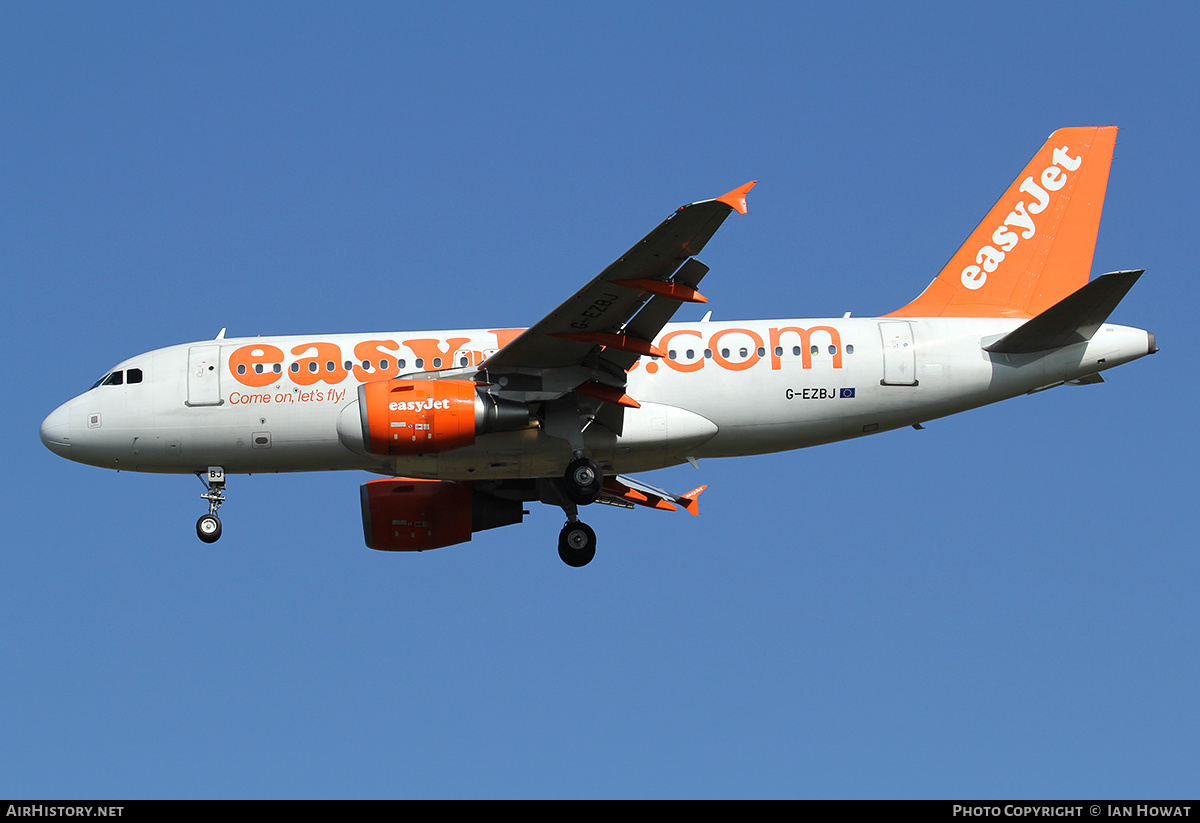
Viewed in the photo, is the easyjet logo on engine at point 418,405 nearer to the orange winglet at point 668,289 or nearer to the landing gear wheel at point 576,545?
the orange winglet at point 668,289

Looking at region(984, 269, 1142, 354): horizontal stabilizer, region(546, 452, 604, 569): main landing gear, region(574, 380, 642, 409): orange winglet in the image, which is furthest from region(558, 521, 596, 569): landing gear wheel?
region(984, 269, 1142, 354): horizontal stabilizer

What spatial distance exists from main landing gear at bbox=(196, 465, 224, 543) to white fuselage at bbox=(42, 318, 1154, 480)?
254 millimetres

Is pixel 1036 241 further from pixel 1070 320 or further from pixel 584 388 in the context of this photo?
pixel 584 388

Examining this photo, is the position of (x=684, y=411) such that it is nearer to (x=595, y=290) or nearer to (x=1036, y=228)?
(x=595, y=290)

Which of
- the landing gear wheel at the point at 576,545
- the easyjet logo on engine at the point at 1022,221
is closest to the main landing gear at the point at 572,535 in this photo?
the landing gear wheel at the point at 576,545

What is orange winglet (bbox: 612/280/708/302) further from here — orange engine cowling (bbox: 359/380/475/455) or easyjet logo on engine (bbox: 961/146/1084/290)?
easyjet logo on engine (bbox: 961/146/1084/290)

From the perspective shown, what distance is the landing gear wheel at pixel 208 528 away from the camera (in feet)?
90.4

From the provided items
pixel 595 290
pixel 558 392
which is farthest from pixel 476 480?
pixel 595 290

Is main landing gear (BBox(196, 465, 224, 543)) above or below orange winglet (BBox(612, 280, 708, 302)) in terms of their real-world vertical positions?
below

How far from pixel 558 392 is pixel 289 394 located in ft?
17.7

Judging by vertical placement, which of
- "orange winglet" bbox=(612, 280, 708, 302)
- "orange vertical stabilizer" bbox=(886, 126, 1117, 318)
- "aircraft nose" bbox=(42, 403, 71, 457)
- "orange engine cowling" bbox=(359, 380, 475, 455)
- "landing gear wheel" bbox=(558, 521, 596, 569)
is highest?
"orange vertical stabilizer" bbox=(886, 126, 1117, 318)

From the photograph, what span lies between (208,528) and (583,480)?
298 inches

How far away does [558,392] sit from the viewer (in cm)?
2586

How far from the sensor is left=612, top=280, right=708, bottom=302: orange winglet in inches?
930
